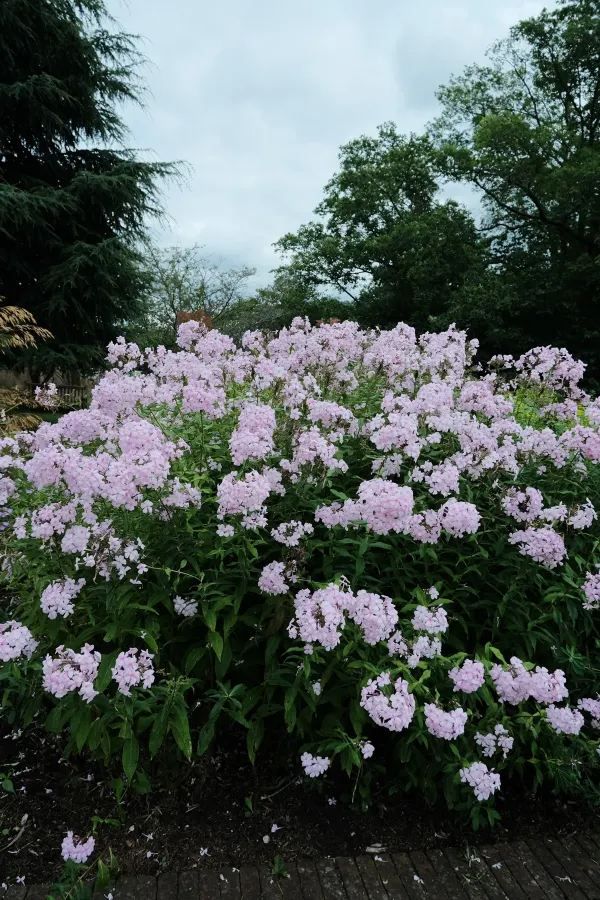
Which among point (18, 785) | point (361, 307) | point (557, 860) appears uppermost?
point (361, 307)

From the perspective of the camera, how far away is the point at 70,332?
52.5 feet

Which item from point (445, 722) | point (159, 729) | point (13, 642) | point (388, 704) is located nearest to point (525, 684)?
point (445, 722)

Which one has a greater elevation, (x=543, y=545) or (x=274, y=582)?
(x=543, y=545)

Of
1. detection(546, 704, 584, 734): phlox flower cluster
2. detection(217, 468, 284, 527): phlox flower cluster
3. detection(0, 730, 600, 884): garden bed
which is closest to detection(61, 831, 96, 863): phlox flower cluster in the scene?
detection(0, 730, 600, 884): garden bed

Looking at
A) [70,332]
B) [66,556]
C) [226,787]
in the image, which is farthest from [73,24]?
[226,787]

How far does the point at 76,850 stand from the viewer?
93.7 inches

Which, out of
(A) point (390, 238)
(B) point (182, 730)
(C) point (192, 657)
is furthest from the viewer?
(A) point (390, 238)

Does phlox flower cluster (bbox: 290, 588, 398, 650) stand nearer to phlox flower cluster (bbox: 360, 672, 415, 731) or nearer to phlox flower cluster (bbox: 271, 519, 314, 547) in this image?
phlox flower cluster (bbox: 360, 672, 415, 731)

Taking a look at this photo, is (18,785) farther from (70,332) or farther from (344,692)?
(70,332)

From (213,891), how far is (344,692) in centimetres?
88

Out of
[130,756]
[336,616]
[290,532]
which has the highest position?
[290,532]

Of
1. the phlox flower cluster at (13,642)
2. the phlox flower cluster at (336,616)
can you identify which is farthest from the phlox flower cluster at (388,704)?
the phlox flower cluster at (13,642)

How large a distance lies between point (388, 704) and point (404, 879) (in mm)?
844

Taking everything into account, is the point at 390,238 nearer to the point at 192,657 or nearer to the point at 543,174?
the point at 543,174
